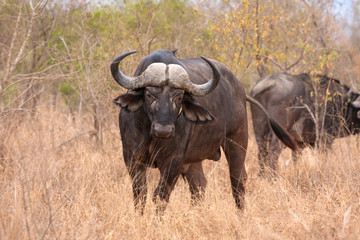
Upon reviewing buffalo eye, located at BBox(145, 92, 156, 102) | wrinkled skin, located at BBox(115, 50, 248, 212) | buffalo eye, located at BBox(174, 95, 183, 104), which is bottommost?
wrinkled skin, located at BBox(115, 50, 248, 212)

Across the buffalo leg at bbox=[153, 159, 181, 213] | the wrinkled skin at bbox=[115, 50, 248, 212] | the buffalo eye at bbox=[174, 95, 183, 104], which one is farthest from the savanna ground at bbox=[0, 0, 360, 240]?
the buffalo eye at bbox=[174, 95, 183, 104]

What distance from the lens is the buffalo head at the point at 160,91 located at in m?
4.20

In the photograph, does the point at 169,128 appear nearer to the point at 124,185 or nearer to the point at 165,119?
the point at 165,119

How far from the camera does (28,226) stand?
114 inches

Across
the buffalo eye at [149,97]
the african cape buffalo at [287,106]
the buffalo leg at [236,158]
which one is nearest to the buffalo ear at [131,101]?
the buffalo eye at [149,97]

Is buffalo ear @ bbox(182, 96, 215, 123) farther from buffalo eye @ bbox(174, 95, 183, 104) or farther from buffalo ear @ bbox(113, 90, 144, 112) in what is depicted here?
buffalo ear @ bbox(113, 90, 144, 112)

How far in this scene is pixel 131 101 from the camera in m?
4.43

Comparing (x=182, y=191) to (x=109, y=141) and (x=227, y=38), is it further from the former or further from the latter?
(x=227, y=38)

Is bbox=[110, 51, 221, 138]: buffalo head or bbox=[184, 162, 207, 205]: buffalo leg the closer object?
bbox=[110, 51, 221, 138]: buffalo head

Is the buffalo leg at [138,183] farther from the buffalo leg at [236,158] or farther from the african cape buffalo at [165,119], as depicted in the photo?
the buffalo leg at [236,158]

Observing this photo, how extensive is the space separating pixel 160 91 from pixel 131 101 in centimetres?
29

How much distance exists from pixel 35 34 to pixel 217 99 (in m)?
6.58

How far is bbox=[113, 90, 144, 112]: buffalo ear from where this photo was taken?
4.38m

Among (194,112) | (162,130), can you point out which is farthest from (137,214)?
(194,112)
